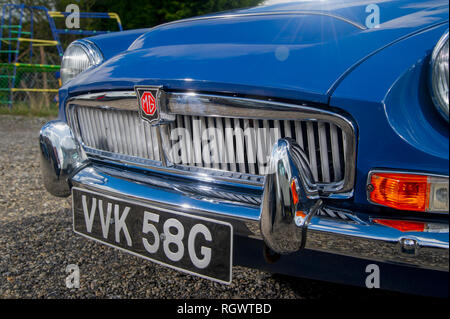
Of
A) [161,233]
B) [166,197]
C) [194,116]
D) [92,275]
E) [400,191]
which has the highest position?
[194,116]

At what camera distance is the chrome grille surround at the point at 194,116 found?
1358 mm

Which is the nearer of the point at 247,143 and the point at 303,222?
the point at 303,222

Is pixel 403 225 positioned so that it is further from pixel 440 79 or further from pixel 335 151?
pixel 440 79

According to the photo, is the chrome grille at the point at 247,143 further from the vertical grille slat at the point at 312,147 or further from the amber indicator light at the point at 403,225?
the amber indicator light at the point at 403,225

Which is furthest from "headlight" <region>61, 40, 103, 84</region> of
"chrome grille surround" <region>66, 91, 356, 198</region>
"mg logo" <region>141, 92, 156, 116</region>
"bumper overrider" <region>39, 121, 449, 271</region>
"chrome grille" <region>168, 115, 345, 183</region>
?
"bumper overrider" <region>39, 121, 449, 271</region>

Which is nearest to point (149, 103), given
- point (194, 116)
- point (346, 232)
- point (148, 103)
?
point (148, 103)

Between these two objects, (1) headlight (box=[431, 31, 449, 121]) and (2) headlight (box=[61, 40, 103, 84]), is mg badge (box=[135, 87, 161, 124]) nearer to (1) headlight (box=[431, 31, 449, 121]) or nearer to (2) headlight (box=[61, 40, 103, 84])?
(2) headlight (box=[61, 40, 103, 84])

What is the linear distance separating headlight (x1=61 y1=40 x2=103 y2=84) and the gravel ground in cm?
90

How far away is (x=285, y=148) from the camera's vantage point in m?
1.36

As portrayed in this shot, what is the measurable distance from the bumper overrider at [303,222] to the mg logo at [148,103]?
29 cm

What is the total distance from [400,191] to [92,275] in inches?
58.3

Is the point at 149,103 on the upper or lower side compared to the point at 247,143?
upper
